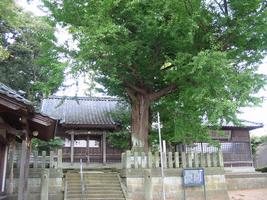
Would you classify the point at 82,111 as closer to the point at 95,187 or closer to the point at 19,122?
the point at 95,187

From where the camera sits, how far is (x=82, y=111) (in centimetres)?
2889

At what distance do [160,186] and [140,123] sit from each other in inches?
150

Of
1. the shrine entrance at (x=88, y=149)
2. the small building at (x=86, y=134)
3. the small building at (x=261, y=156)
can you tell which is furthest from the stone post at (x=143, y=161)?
the small building at (x=261, y=156)

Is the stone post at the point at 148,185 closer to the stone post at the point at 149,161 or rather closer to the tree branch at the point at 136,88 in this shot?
the stone post at the point at 149,161

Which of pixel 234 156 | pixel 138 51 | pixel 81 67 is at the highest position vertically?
pixel 138 51

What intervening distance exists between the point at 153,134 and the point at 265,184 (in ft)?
27.0

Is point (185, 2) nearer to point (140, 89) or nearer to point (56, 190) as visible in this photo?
point (140, 89)

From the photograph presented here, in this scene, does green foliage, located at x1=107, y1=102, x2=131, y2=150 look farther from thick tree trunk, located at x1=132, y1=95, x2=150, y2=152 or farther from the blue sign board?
the blue sign board

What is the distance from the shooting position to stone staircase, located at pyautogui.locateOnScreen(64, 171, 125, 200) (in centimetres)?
1486

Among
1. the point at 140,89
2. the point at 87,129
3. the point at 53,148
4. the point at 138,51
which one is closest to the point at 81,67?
the point at 138,51

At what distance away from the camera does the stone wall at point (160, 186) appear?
15.4 metres

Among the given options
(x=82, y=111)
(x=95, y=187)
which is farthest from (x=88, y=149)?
(x=95, y=187)

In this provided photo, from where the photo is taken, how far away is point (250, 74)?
46.2 feet

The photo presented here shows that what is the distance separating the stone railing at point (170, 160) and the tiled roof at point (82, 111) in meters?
9.83
